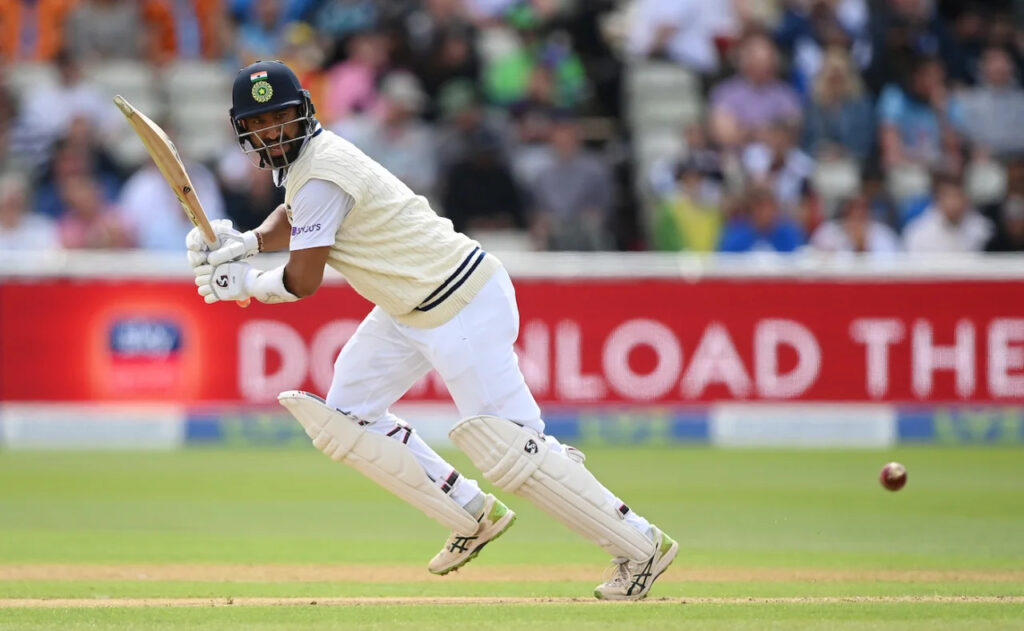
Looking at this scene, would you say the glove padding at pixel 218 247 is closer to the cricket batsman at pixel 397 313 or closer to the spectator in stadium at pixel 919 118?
the cricket batsman at pixel 397 313

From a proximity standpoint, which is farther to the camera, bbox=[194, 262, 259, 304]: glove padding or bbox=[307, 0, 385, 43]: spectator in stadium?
bbox=[307, 0, 385, 43]: spectator in stadium

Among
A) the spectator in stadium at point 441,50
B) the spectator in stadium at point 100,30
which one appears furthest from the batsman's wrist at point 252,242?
the spectator in stadium at point 100,30

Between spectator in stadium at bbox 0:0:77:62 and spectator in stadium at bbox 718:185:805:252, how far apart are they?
5.65 meters

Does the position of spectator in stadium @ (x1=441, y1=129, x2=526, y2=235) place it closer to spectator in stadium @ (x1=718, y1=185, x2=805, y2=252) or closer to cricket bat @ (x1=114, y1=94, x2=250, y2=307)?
spectator in stadium @ (x1=718, y1=185, x2=805, y2=252)

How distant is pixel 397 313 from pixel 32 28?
364 inches

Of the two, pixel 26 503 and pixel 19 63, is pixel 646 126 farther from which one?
pixel 26 503

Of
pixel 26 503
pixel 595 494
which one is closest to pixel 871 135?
pixel 26 503

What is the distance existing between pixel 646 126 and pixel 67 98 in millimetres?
4489

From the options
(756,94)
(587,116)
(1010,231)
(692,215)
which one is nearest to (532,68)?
(587,116)

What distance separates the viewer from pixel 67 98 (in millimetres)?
13062

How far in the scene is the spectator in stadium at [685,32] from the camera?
13.6 meters

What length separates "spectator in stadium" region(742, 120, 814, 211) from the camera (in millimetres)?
12117

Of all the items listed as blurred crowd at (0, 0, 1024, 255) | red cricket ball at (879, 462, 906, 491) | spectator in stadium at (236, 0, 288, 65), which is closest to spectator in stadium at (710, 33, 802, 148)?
blurred crowd at (0, 0, 1024, 255)

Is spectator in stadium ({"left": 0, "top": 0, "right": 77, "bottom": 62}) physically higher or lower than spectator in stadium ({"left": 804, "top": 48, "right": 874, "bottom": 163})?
higher
